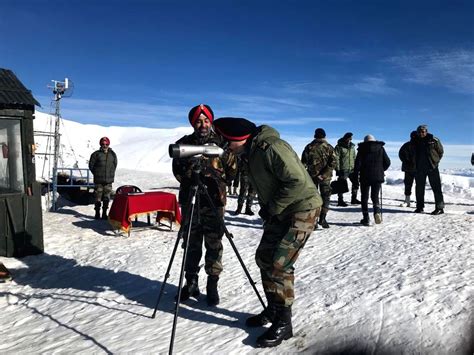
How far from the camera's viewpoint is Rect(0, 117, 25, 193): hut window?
7.05 metres

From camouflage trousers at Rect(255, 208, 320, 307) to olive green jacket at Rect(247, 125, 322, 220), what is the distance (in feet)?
0.30

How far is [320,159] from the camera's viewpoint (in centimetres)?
821

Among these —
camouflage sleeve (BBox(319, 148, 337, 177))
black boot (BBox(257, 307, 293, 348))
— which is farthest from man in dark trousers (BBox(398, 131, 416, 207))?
black boot (BBox(257, 307, 293, 348))

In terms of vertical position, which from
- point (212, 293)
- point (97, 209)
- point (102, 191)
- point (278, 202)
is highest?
point (278, 202)

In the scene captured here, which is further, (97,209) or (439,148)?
(97,209)

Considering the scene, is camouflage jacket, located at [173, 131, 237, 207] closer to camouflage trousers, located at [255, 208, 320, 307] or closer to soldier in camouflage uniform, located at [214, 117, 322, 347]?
soldier in camouflage uniform, located at [214, 117, 322, 347]

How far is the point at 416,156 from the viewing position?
9.83 meters

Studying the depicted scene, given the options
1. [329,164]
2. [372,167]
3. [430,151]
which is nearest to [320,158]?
[329,164]

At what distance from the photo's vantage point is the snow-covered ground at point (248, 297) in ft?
11.8

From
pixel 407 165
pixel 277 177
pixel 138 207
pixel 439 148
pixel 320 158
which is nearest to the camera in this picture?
pixel 277 177

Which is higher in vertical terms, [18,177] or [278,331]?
[18,177]

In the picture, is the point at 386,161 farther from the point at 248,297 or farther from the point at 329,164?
the point at 248,297

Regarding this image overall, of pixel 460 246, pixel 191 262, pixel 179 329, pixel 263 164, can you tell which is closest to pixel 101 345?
pixel 179 329

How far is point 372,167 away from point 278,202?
226 inches
